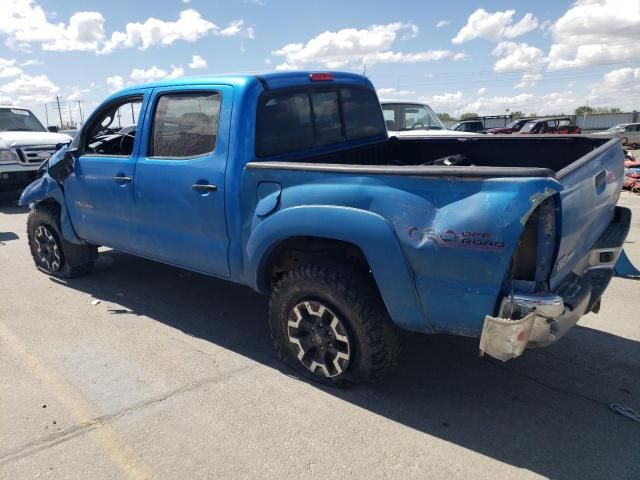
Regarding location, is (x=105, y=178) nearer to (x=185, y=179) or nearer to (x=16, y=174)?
(x=185, y=179)

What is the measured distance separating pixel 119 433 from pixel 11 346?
1750mm

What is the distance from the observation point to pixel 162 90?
426 cm

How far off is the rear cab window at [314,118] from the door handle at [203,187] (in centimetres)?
40

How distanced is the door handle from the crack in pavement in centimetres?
129

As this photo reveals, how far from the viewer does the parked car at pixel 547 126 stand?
23.7 metres

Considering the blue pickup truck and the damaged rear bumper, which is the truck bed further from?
the damaged rear bumper

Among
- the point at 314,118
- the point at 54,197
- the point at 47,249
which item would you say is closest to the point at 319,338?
the point at 314,118

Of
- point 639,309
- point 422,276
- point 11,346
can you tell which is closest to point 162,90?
point 11,346

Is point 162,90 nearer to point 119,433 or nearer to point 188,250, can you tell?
point 188,250

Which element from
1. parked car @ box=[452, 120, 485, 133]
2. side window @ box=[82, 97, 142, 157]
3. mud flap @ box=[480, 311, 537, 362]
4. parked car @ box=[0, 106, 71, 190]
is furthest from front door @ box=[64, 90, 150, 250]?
parked car @ box=[452, 120, 485, 133]

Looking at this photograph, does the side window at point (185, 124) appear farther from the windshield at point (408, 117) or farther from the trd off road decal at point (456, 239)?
the windshield at point (408, 117)

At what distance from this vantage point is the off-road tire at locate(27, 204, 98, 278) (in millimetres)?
5680

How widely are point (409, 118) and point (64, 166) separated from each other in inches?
303

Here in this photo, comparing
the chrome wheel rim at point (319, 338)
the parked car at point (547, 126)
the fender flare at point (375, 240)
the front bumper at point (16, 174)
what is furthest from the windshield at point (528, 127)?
the fender flare at point (375, 240)
